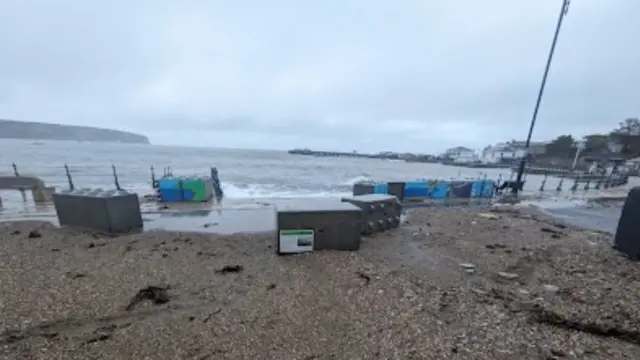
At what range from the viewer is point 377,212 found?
28.5 feet

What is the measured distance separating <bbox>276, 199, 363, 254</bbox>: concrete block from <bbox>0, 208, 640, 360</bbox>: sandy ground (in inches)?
12.6

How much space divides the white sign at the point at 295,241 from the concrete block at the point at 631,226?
7.19 metres

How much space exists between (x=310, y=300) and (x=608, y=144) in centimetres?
9283

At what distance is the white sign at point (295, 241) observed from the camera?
656 centimetres

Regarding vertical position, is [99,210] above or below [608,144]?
below

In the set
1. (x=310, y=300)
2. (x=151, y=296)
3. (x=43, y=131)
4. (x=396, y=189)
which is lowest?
(x=43, y=131)

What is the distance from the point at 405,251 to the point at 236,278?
13.2 ft

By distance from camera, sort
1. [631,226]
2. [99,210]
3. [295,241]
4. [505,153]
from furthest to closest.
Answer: [505,153]
[99,210]
[631,226]
[295,241]

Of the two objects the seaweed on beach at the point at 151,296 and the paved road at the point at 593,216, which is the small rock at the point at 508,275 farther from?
the paved road at the point at 593,216

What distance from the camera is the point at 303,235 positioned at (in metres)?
6.63

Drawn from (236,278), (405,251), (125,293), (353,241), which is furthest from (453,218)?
(125,293)

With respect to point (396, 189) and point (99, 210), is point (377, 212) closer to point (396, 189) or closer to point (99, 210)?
point (396, 189)

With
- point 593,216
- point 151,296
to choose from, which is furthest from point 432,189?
point 151,296

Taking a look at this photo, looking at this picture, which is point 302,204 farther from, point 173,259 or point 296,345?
point 296,345
